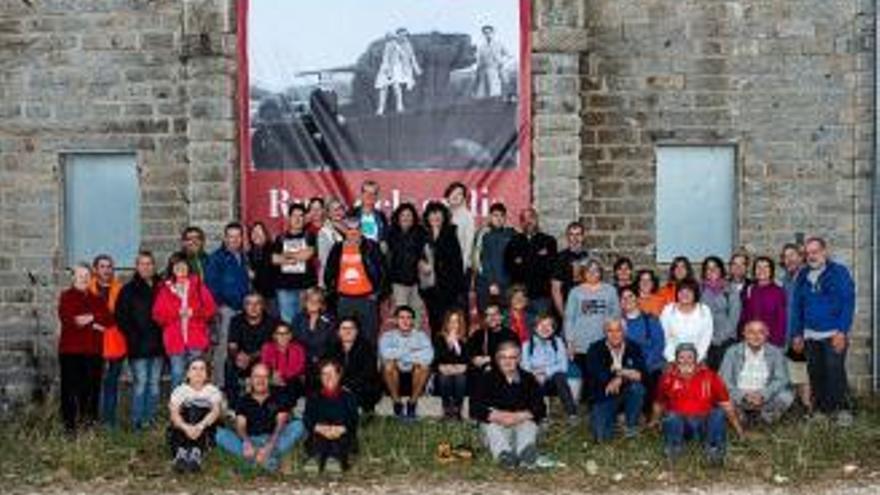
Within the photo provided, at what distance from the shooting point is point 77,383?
1218 centimetres

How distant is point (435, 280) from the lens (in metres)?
12.5

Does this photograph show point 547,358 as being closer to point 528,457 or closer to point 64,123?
point 528,457

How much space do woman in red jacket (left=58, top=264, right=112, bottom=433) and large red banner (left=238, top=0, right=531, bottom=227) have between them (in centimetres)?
241

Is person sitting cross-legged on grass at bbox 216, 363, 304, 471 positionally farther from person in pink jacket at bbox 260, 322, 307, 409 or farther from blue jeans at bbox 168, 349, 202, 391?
blue jeans at bbox 168, 349, 202, 391

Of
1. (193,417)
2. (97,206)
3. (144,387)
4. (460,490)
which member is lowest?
(460,490)

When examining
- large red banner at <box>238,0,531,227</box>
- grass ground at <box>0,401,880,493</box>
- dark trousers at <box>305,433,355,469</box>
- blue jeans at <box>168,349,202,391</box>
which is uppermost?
large red banner at <box>238,0,531,227</box>

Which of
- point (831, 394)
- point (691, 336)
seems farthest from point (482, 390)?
point (831, 394)

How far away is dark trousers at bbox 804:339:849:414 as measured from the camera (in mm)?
12148

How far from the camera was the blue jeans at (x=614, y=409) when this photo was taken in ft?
38.2

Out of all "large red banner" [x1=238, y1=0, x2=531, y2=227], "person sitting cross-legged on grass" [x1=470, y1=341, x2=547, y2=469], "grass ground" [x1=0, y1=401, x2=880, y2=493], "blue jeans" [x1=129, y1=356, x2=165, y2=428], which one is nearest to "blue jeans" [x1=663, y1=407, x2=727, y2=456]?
"grass ground" [x1=0, y1=401, x2=880, y2=493]

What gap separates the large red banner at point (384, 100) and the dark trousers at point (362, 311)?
177cm

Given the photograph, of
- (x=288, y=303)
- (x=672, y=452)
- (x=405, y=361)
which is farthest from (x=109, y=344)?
(x=672, y=452)

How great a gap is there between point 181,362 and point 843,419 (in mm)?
6251

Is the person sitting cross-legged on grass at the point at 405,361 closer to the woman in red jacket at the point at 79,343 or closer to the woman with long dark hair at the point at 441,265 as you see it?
the woman with long dark hair at the point at 441,265
